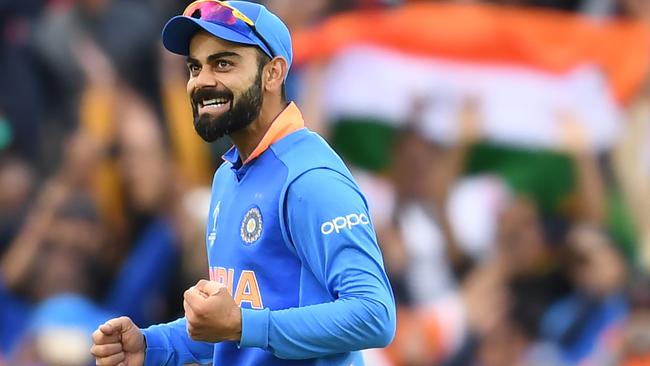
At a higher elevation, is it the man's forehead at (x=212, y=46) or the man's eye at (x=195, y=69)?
the man's forehead at (x=212, y=46)

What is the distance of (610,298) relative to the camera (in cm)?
997

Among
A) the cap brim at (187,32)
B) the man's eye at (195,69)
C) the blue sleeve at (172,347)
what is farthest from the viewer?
the blue sleeve at (172,347)

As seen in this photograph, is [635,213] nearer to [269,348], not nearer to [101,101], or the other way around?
[101,101]

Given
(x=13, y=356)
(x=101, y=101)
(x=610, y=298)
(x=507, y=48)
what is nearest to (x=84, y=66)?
(x=101, y=101)

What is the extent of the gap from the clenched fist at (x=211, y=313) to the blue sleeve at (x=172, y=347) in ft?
1.53

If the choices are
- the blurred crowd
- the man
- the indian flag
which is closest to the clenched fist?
the man

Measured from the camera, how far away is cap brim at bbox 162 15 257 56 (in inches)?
183

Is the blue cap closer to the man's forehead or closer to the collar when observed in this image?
the man's forehead

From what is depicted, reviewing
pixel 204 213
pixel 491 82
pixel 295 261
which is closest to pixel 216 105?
pixel 295 261

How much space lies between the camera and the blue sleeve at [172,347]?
491cm

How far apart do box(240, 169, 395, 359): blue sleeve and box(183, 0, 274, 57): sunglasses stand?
1.55 ft

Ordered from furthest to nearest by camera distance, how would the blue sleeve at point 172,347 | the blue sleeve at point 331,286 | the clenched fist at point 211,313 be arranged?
the blue sleeve at point 172,347
the blue sleeve at point 331,286
the clenched fist at point 211,313

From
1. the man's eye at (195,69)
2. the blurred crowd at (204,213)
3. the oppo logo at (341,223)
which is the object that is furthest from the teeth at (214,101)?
the blurred crowd at (204,213)

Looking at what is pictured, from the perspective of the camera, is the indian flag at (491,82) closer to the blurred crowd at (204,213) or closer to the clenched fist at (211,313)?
the blurred crowd at (204,213)
